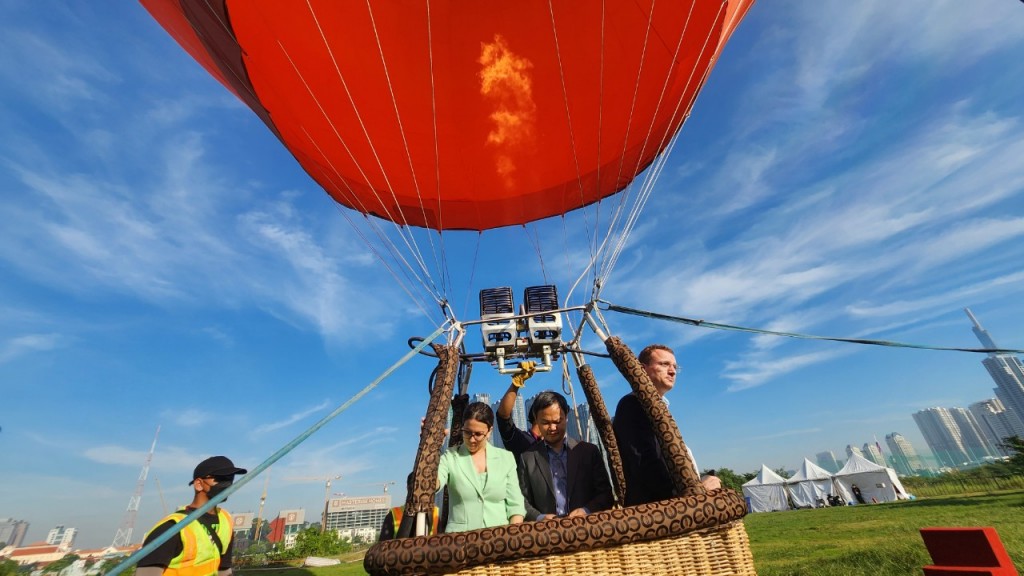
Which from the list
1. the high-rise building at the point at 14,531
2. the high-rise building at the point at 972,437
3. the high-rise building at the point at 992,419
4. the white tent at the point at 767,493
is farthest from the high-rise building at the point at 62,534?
the high-rise building at the point at 972,437

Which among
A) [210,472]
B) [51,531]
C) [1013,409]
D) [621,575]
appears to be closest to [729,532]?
[621,575]

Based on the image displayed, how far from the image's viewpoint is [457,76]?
5266 millimetres

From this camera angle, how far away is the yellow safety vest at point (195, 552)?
87.5 inches

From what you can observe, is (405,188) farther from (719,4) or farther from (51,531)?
(51,531)

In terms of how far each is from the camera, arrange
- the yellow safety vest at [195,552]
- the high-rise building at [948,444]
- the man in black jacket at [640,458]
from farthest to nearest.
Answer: the high-rise building at [948,444]
the yellow safety vest at [195,552]
the man in black jacket at [640,458]

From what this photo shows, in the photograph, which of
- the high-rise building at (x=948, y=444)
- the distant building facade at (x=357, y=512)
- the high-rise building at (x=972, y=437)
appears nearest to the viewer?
the distant building facade at (x=357, y=512)

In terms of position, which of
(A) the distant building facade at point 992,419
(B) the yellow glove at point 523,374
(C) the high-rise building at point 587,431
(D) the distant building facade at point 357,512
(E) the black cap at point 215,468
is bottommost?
(E) the black cap at point 215,468

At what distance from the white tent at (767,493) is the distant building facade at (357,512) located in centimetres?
9696

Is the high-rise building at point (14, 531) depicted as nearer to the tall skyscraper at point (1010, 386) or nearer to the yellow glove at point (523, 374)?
the yellow glove at point (523, 374)

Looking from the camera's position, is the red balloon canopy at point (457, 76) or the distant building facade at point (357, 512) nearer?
the red balloon canopy at point (457, 76)

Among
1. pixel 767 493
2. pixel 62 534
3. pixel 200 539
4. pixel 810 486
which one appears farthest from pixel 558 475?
pixel 62 534

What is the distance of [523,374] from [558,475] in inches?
38.8

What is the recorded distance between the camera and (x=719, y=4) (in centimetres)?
453

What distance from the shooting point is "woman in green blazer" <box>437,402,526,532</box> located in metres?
2.27
